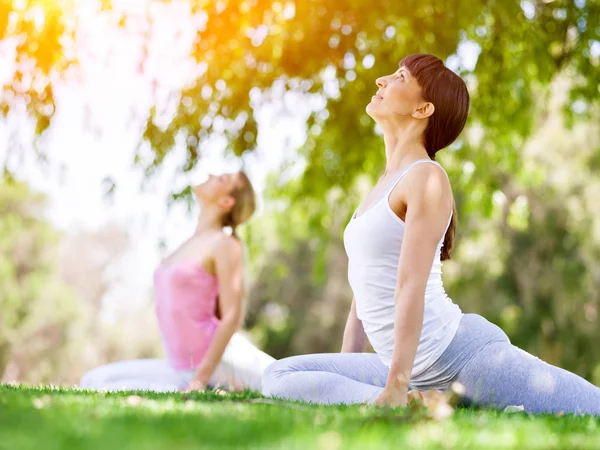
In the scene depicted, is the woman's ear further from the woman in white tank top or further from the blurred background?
the blurred background

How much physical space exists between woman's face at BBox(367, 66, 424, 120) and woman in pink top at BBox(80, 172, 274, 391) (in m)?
2.12

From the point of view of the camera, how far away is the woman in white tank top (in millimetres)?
3277

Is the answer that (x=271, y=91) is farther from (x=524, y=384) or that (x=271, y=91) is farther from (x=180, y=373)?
(x=524, y=384)

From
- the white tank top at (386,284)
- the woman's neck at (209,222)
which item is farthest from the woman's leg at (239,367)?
the white tank top at (386,284)

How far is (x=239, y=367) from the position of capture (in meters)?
5.64

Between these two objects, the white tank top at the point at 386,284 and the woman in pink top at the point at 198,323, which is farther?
the woman in pink top at the point at 198,323

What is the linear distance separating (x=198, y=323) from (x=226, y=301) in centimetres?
27

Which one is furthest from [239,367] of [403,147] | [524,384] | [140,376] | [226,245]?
[524,384]

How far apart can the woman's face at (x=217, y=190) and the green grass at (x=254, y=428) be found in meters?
3.24

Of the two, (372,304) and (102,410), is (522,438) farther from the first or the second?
(372,304)

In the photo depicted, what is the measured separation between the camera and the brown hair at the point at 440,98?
3822 millimetres

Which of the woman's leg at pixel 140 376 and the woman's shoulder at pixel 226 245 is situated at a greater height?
the woman's shoulder at pixel 226 245

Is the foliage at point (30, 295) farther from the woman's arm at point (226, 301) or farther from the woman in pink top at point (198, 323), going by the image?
the woman's arm at point (226, 301)

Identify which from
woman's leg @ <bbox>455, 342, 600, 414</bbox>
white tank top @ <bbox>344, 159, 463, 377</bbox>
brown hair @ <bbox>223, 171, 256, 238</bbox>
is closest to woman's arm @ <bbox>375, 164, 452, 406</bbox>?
white tank top @ <bbox>344, 159, 463, 377</bbox>
